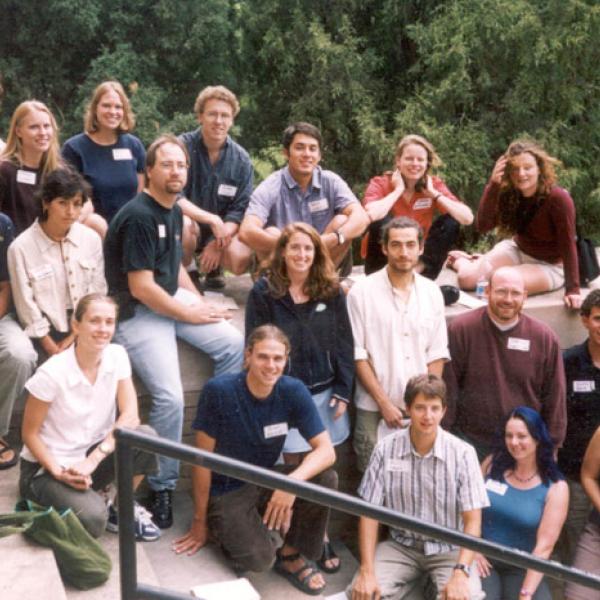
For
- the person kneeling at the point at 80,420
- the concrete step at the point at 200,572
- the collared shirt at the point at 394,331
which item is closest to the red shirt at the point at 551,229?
the collared shirt at the point at 394,331

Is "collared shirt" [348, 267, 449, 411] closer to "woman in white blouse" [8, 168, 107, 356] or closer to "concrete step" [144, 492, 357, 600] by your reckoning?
"concrete step" [144, 492, 357, 600]

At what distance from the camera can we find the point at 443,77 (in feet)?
38.8

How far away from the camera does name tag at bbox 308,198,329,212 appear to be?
5320 mm

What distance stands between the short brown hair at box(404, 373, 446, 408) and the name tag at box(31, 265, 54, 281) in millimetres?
1690

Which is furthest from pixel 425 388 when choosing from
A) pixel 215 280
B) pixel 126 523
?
pixel 126 523

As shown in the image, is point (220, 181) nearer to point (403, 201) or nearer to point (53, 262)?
point (403, 201)

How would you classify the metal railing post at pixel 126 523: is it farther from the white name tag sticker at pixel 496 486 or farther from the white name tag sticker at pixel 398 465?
the white name tag sticker at pixel 496 486

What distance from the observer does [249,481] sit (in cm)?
174

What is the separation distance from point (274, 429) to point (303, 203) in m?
1.48

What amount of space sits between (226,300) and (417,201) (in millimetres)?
1239

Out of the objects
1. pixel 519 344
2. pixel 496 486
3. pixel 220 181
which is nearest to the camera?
pixel 496 486

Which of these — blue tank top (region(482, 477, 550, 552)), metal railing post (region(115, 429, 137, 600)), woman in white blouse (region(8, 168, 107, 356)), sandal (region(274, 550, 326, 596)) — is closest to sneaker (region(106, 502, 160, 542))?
sandal (region(274, 550, 326, 596))

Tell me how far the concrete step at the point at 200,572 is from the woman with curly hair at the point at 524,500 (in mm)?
776

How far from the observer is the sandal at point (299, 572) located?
450 cm
